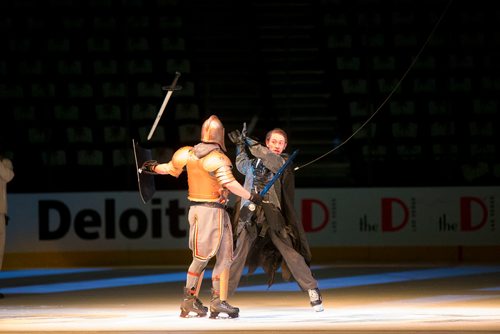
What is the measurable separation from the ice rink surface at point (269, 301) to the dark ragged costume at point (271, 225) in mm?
469

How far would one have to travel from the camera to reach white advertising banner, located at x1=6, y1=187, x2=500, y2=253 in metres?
19.2

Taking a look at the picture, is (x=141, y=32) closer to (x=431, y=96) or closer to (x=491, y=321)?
(x=431, y=96)

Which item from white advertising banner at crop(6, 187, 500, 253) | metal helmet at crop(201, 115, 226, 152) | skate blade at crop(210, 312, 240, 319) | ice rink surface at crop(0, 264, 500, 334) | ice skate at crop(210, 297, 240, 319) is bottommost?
ice rink surface at crop(0, 264, 500, 334)

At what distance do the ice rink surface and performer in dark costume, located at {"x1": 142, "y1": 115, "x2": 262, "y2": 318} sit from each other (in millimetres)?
271

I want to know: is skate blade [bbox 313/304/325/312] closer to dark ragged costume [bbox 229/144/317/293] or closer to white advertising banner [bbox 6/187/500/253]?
dark ragged costume [bbox 229/144/317/293]

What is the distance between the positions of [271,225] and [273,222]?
0.04m

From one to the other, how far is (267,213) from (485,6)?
1183cm

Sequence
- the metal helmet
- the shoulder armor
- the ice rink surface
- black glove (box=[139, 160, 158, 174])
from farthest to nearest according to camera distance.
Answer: black glove (box=[139, 160, 158, 174])
the shoulder armor
the metal helmet
the ice rink surface

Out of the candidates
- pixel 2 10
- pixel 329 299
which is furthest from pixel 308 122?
pixel 329 299

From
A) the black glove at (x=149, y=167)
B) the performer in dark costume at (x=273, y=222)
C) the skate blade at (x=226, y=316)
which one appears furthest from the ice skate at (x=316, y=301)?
the black glove at (x=149, y=167)

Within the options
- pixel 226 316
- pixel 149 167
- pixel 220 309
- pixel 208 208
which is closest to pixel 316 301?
pixel 226 316

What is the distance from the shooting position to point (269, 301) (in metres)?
13.9

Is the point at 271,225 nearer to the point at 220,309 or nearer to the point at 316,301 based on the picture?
the point at 316,301

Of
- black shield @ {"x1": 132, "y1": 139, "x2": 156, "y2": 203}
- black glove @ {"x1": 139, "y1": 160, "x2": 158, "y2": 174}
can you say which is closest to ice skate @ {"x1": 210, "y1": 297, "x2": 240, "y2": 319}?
black shield @ {"x1": 132, "y1": 139, "x2": 156, "y2": 203}
